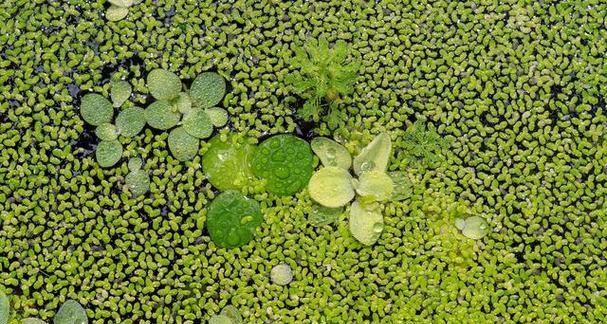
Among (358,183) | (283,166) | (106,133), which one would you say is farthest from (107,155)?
(358,183)

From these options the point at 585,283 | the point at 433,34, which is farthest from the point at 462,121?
the point at 585,283

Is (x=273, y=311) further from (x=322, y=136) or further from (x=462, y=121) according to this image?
(x=462, y=121)

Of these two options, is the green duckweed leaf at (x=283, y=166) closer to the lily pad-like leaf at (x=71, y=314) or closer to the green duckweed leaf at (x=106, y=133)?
the green duckweed leaf at (x=106, y=133)

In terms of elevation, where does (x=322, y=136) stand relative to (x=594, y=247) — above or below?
above

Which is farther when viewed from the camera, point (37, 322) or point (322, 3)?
point (322, 3)

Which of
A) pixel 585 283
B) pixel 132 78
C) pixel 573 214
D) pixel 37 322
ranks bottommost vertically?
pixel 37 322

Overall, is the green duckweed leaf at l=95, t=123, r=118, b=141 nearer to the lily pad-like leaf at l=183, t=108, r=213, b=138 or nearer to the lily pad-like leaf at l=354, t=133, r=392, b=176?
the lily pad-like leaf at l=183, t=108, r=213, b=138

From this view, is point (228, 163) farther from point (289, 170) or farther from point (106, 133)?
point (106, 133)
